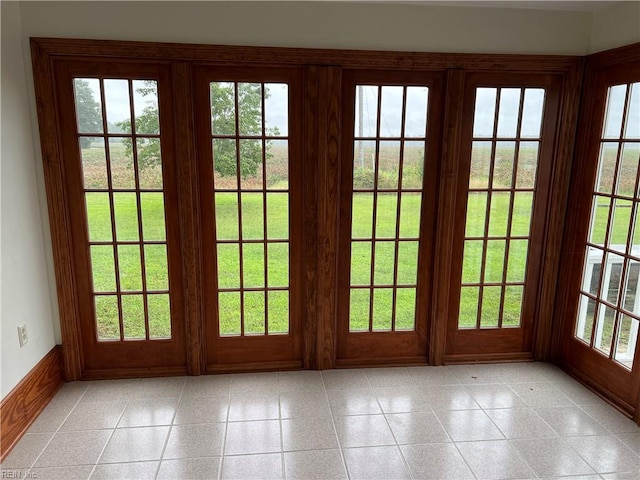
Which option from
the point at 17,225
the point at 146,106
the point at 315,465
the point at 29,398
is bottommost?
the point at 315,465

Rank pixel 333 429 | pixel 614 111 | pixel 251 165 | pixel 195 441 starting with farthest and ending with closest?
pixel 251 165, pixel 614 111, pixel 333 429, pixel 195 441

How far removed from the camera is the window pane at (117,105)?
2578 mm

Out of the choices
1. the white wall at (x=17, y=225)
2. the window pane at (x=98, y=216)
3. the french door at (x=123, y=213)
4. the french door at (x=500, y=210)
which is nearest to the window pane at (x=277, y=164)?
the french door at (x=123, y=213)

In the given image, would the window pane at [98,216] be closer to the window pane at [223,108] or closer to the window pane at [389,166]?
the window pane at [223,108]

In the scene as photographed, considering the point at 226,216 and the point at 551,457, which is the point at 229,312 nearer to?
the point at 226,216

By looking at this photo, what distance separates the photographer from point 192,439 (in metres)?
2.32

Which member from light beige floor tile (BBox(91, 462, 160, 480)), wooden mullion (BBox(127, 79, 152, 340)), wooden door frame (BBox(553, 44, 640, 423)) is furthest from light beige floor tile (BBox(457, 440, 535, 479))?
wooden mullion (BBox(127, 79, 152, 340))

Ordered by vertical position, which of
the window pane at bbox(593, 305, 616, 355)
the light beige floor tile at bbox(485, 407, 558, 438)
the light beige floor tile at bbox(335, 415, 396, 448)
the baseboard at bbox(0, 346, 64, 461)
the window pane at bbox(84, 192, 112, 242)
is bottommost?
the light beige floor tile at bbox(335, 415, 396, 448)

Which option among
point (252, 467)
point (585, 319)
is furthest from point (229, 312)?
point (585, 319)

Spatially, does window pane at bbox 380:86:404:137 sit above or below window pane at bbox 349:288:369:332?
above

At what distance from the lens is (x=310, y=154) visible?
2758 mm

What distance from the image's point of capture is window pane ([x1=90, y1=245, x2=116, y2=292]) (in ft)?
9.12

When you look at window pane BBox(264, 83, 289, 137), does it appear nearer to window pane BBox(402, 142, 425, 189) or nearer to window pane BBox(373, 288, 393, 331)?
window pane BBox(402, 142, 425, 189)

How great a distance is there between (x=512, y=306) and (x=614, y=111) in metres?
1.42
